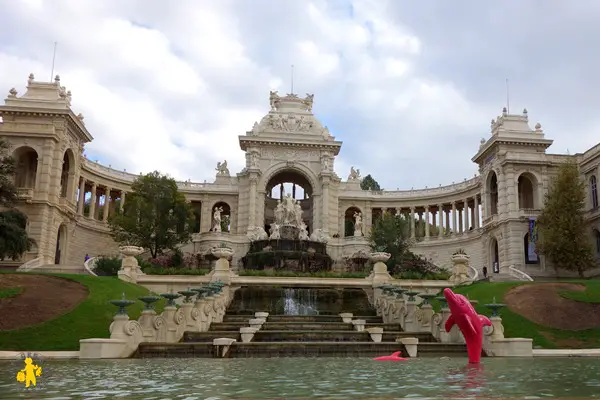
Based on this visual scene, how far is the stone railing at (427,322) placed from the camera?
19.0 m

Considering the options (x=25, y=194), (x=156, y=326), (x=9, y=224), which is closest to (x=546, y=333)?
(x=156, y=326)

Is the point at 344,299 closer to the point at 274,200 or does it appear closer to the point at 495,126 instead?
the point at 495,126

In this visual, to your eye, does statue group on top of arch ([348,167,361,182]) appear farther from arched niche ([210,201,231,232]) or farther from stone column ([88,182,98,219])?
stone column ([88,182,98,219])

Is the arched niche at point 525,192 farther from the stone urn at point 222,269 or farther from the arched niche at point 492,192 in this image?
the stone urn at point 222,269

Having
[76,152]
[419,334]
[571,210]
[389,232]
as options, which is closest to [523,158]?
[571,210]

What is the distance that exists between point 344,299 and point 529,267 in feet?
95.7

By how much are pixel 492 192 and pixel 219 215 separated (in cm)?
3142

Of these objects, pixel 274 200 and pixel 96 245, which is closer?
pixel 96 245

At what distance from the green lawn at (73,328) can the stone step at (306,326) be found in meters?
6.01

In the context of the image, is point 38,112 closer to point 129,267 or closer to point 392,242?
point 129,267

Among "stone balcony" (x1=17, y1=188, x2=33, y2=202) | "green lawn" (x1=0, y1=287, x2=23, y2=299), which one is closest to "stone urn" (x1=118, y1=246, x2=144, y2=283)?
"green lawn" (x1=0, y1=287, x2=23, y2=299)

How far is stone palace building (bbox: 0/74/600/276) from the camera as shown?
53.4 metres

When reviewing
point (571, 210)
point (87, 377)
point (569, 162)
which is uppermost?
point (569, 162)

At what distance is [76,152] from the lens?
59188 mm
